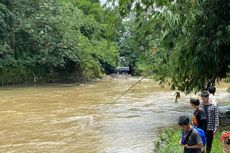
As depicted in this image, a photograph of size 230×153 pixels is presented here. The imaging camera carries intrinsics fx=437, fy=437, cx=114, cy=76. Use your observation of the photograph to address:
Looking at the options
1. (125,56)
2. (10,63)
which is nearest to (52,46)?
(10,63)

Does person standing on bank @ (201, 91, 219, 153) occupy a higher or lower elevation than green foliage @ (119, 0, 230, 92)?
lower

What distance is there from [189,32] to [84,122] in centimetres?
647

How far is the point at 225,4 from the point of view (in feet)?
36.4

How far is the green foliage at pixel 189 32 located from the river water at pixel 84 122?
254cm

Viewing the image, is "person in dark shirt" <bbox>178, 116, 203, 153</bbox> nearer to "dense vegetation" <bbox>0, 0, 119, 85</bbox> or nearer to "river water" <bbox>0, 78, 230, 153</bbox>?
"river water" <bbox>0, 78, 230, 153</bbox>

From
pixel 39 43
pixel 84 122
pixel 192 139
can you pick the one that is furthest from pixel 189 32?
pixel 39 43

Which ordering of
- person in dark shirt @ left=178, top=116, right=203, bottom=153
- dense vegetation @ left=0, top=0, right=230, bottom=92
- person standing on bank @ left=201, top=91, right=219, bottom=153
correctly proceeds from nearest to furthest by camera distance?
person in dark shirt @ left=178, top=116, right=203, bottom=153 → person standing on bank @ left=201, top=91, right=219, bottom=153 → dense vegetation @ left=0, top=0, right=230, bottom=92

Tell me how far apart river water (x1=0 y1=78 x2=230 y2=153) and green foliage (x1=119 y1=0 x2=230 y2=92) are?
2544 mm

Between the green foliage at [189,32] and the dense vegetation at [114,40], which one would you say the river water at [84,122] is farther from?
the green foliage at [189,32]

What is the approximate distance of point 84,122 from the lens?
1633 centimetres

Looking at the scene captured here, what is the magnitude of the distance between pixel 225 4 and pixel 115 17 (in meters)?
3.18

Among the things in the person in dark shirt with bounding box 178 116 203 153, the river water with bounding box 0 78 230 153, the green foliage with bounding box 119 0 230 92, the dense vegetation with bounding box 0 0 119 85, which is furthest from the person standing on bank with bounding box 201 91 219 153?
the dense vegetation with bounding box 0 0 119 85

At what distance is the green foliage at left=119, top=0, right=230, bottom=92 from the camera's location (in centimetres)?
1005

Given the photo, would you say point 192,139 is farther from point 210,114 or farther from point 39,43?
point 39,43
